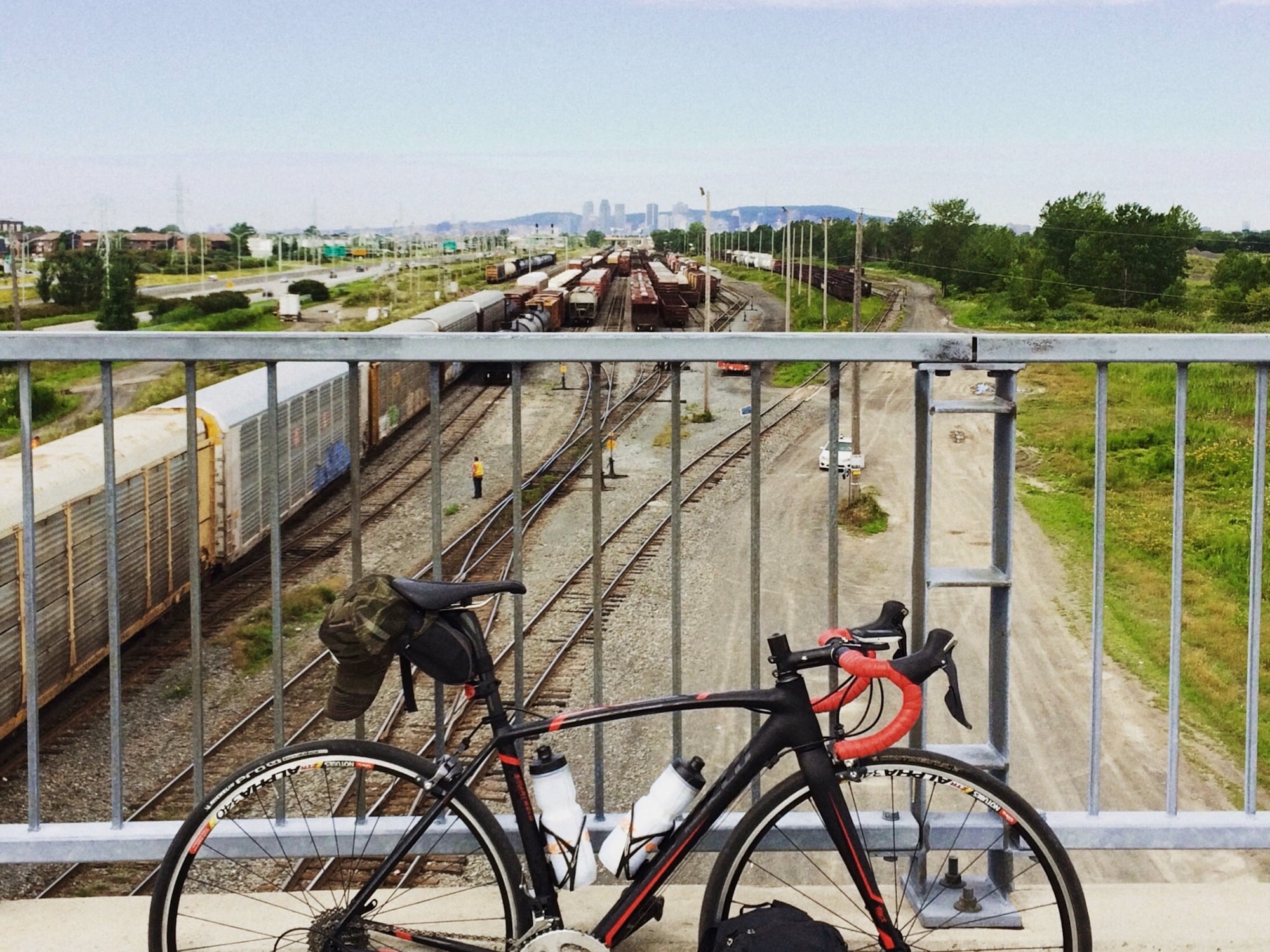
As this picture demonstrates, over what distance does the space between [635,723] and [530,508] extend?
1056cm

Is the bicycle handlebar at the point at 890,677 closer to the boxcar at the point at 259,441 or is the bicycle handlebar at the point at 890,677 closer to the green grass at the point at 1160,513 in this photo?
the green grass at the point at 1160,513

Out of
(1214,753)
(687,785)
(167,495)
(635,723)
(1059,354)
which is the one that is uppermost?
(1059,354)

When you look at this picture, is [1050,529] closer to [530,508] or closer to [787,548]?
[787,548]

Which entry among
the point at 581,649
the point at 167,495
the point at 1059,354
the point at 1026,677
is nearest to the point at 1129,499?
the point at 1026,677

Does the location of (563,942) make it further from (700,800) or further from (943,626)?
(943,626)

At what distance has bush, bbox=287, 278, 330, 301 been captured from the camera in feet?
280

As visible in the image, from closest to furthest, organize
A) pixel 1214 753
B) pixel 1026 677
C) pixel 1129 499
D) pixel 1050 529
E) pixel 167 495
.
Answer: pixel 167 495 < pixel 1214 753 < pixel 1026 677 < pixel 1050 529 < pixel 1129 499

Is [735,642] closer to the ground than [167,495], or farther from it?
closer to the ground

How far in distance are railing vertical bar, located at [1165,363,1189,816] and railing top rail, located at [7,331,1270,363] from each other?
113mm

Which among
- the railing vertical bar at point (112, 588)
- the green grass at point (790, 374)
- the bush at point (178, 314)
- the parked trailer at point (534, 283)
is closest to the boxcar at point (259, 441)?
the railing vertical bar at point (112, 588)

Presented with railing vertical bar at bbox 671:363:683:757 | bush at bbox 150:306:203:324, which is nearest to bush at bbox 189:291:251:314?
bush at bbox 150:306:203:324

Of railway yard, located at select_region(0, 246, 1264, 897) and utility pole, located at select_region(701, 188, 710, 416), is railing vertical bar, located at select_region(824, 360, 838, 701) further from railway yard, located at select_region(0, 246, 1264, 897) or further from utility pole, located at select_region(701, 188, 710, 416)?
utility pole, located at select_region(701, 188, 710, 416)

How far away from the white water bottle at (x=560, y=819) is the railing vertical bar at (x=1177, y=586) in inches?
50.5

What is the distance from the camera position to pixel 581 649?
19.5 meters
